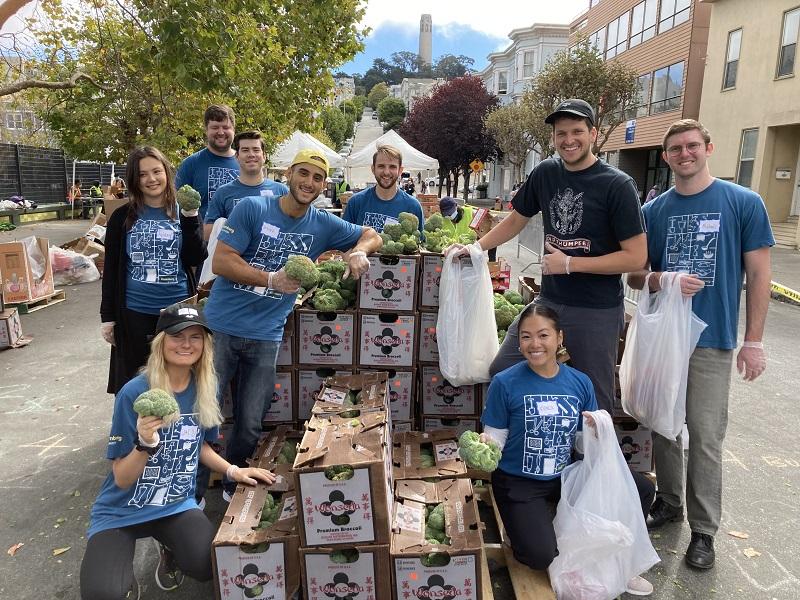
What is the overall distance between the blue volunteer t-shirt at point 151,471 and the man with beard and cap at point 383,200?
2509 millimetres

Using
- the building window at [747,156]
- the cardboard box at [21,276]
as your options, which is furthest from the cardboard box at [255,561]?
the building window at [747,156]

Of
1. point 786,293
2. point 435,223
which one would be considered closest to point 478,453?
point 435,223

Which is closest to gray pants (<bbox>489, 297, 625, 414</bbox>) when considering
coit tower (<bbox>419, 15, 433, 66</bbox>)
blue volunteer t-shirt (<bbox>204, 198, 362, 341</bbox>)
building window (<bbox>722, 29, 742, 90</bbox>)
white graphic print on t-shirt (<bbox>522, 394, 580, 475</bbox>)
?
white graphic print on t-shirt (<bbox>522, 394, 580, 475</bbox>)

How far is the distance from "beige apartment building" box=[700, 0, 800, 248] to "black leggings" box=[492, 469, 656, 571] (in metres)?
15.9

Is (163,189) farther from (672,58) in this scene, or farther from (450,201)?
(672,58)

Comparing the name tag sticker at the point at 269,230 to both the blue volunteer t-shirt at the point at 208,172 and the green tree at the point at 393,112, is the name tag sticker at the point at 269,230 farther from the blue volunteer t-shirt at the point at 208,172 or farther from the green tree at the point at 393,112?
the green tree at the point at 393,112

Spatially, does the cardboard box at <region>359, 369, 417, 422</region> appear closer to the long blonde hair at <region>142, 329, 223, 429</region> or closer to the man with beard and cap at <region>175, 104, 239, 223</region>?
the long blonde hair at <region>142, 329, 223, 429</region>

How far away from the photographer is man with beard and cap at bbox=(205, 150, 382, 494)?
10.6 ft

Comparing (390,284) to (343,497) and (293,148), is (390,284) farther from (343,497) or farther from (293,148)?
(293,148)

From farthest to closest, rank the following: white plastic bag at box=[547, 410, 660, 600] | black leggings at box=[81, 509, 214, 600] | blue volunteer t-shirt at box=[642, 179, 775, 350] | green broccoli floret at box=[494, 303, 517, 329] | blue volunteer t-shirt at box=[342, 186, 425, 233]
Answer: blue volunteer t-shirt at box=[342, 186, 425, 233]
green broccoli floret at box=[494, 303, 517, 329]
blue volunteer t-shirt at box=[642, 179, 775, 350]
white plastic bag at box=[547, 410, 660, 600]
black leggings at box=[81, 509, 214, 600]

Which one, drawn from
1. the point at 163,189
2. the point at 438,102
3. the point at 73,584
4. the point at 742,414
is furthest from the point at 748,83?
the point at 438,102

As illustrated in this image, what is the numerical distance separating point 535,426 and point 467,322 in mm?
957

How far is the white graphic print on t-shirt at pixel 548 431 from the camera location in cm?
288

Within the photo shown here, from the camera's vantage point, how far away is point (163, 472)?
2.66 m
